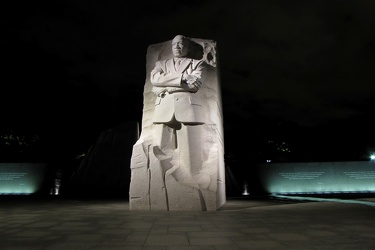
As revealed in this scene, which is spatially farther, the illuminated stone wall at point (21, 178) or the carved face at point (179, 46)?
the illuminated stone wall at point (21, 178)

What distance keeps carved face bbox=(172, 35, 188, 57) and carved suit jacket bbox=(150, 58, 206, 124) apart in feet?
0.88

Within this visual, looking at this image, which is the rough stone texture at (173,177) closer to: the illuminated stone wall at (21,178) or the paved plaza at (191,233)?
the paved plaza at (191,233)

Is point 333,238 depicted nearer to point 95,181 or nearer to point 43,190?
point 95,181

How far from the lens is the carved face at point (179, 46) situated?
8133 millimetres

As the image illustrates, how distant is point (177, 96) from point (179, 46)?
1.35 m

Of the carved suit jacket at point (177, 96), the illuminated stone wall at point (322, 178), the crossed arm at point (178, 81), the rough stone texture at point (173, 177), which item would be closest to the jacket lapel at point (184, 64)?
Answer: the carved suit jacket at point (177, 96)

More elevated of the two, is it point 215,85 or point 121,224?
point 215,85

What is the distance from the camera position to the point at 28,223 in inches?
204

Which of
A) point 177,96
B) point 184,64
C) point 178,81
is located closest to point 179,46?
point 184,64

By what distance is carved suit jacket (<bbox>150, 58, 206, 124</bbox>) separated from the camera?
303 inches

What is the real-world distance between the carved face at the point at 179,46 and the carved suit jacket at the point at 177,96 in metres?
0.27

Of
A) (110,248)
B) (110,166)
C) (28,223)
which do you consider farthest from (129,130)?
(110,248)

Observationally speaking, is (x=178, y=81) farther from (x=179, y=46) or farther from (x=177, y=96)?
(x=179, y=46)

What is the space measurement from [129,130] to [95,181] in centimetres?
285
